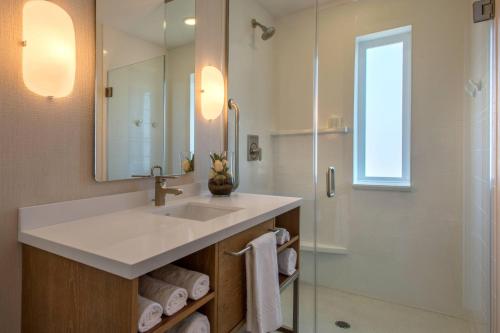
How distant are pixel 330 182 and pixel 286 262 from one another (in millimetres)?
917

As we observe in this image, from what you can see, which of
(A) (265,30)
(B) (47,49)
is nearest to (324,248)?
(A) (265,30)

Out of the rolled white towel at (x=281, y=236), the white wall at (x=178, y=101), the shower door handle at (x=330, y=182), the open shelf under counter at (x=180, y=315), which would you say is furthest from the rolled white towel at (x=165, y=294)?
the shower door handle at (x=330, y=182)

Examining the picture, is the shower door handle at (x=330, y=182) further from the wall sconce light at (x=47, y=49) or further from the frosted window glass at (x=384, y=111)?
the wall sconce light at (x=47, y=49)

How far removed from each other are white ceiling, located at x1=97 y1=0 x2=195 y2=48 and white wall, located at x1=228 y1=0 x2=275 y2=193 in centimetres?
46

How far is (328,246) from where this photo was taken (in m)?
2.28

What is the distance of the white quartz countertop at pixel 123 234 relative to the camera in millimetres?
715

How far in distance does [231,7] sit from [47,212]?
1.78m

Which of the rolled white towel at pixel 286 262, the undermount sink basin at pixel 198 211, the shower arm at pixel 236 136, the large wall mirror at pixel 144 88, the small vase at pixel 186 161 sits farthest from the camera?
the shower arm at pixel 236 136

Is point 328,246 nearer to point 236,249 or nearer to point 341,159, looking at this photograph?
point 341,159

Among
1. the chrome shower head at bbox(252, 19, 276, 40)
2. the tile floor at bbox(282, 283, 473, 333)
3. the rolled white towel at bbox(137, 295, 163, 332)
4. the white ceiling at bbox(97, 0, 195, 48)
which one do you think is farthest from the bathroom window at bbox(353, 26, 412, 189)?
the rolled white towel at bbox(137, 295, 163, 332)

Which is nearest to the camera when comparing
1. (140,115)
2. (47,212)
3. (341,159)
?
(47,212)

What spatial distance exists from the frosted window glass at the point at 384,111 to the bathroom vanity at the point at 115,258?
1.28 meters

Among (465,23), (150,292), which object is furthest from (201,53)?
(465,23)

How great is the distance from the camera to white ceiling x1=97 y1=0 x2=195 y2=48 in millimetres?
1219
